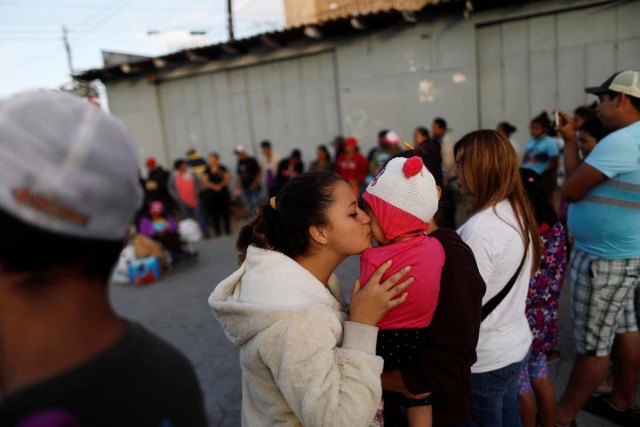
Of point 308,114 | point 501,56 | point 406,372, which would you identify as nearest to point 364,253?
point 406,372

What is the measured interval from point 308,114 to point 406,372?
1021cm

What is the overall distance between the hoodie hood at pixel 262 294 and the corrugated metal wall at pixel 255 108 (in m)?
9.61

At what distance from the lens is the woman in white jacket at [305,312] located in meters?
1.28

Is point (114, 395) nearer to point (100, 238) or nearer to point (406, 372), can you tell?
point (100, 238)

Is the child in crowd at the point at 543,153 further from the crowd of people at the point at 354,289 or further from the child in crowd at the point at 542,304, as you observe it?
the child in crowd at the point at 542,304

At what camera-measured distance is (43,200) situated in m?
0.65

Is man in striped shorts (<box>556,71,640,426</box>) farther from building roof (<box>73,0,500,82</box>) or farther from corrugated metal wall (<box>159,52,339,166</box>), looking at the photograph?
corrugated metal wall (<box>159,52,339,166</box>)

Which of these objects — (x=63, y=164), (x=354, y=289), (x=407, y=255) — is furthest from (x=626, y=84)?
(x=63, y=164)

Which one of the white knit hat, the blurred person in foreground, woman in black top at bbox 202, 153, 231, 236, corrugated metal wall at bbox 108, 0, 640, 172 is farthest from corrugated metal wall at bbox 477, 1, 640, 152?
Answer: the blurred person in foreground

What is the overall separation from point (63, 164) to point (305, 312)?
83 centimetres

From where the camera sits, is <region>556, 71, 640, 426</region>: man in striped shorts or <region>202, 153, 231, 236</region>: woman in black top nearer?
<region>556, 71, 640, 426</region>: man in striped shorts

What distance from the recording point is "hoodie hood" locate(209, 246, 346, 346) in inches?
52.4

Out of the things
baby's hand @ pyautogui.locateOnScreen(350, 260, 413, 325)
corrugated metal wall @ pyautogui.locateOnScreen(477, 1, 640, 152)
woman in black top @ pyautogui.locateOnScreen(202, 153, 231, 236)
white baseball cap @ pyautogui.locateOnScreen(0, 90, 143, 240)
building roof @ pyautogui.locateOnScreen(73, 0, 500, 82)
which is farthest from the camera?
woman in black top @ pyautogui.locateOnScreen(202, 153, 231, 236)

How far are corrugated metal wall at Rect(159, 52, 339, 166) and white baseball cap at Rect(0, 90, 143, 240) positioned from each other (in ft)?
33.9
